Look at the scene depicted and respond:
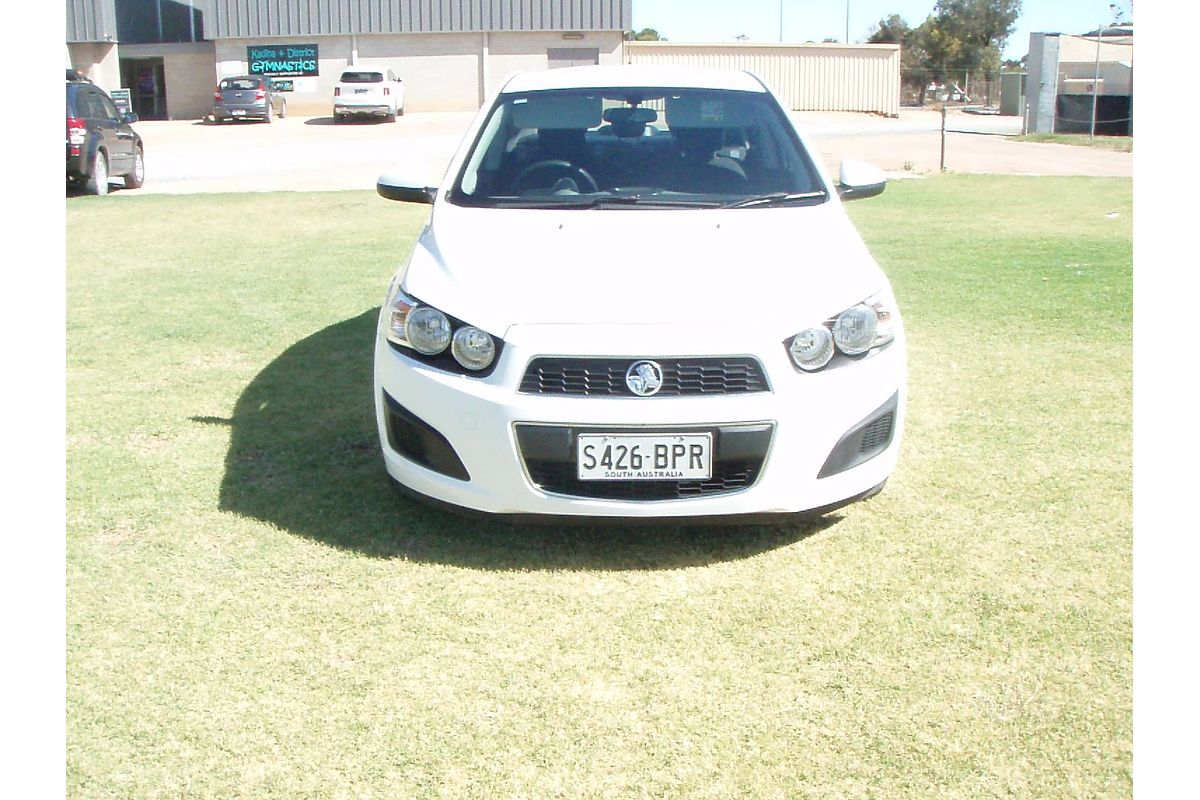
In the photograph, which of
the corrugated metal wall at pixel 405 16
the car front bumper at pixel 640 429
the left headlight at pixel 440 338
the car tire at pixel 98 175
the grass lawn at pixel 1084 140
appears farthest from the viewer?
the corrugated metal wall at pixel 405 16

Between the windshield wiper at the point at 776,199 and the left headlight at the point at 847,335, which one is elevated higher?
the windshield wiper at the point at 776,199

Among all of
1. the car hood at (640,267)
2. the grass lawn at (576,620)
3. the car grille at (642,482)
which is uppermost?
the car hood at (640,267)

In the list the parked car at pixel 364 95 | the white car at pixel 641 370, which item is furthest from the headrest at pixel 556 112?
the parked car at pixel 364 95

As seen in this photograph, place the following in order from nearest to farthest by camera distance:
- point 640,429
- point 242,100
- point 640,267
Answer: point 640,429, point 640,267, point 242,100

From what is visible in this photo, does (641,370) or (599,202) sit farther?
(599,202)

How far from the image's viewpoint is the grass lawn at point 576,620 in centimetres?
274

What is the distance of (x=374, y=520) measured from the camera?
4.18 m

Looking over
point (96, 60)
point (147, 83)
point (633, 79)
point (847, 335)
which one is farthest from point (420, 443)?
point (147, 83)

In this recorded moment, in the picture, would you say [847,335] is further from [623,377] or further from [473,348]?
[473,348]

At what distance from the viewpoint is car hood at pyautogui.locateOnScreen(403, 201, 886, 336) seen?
146 inches

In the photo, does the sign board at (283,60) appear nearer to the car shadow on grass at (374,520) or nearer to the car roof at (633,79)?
the car roof at (633,79)

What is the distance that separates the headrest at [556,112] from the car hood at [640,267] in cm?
79

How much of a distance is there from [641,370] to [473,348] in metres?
0.54
